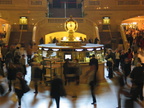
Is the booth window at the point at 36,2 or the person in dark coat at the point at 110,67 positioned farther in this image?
the booth window at the point at 36,2

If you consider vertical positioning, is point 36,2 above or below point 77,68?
above

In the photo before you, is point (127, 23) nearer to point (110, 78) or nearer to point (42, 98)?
point (110, 78)

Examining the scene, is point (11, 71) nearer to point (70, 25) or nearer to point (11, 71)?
point (11, 71)

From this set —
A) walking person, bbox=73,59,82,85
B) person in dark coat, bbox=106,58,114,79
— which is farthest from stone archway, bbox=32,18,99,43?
walking person, bbox=73,59,82,85

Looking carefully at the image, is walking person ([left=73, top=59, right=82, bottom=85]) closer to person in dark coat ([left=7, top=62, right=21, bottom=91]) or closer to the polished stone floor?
the polished stone floor

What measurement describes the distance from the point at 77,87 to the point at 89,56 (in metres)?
2.08

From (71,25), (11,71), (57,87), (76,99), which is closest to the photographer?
(57,87)

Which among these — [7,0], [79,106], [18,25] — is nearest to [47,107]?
[79,106]

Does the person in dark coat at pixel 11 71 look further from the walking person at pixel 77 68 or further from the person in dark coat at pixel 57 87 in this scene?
the person in dark coat at pixel 57 87

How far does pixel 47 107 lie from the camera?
34.4 feet

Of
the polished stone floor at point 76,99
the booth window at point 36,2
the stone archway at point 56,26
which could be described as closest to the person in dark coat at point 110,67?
the polished stone floor at point 76,99

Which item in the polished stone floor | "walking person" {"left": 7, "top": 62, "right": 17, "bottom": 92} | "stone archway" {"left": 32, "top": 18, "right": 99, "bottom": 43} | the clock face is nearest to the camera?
the polished stone floor

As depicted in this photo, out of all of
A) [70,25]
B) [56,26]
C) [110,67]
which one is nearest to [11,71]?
[110,67]

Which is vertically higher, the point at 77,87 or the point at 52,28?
the point at 52,28
